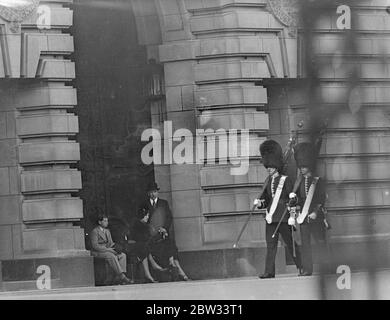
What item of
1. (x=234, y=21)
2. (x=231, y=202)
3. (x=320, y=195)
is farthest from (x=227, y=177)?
(x=234, y=21)

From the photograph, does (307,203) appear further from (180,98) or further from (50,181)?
(50,181)

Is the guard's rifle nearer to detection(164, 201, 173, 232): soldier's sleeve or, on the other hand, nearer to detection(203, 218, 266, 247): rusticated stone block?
detection(203, 218, 266, 247): rusticated stone block

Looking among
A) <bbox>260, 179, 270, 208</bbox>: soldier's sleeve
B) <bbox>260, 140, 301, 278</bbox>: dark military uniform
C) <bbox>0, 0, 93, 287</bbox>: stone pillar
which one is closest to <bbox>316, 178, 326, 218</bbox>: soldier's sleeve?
Result: <bbox>260, 140, 301, 278</bbox>: dark military uniform

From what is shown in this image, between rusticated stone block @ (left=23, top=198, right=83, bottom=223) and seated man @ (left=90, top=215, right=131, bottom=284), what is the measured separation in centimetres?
14

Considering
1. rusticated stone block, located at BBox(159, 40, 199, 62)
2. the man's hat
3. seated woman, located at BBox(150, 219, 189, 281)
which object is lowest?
seated woman, located at BBox(150, 219, 189, 281)

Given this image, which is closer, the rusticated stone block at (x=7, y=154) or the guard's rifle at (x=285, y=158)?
the guard's rifle at (x=285, y=158)

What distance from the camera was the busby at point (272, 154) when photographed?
7828mm

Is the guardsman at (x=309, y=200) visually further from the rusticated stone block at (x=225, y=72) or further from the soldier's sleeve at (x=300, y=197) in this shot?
the rusticated stone block at (x=225, y=72)

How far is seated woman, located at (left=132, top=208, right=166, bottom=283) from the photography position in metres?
7.86

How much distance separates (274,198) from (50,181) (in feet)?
4.31

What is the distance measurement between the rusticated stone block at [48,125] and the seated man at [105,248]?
1.84 ft

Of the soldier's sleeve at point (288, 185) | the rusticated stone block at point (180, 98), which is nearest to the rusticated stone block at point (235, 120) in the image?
the rusticated stone block at point (180, 98)
